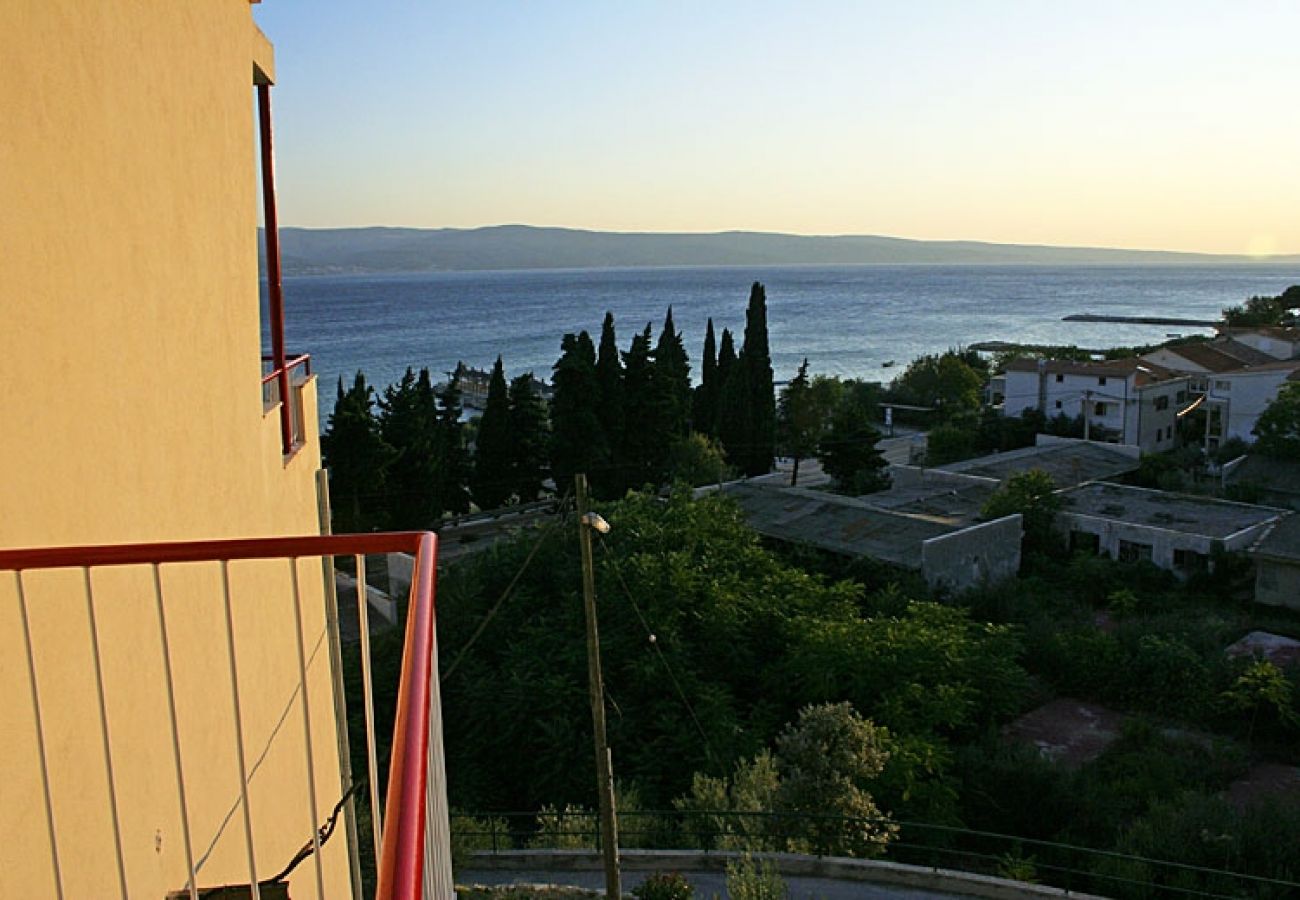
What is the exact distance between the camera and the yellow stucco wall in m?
2.47

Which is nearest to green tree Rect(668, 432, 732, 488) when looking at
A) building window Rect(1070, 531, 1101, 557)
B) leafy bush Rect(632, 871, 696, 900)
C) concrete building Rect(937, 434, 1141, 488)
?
concrete building Rect(937, 434, 1141, 488)

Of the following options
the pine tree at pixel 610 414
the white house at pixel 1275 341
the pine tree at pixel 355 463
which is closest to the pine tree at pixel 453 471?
the pine tree at pixel 355 463

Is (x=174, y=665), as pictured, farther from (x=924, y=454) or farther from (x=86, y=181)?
(x=924, y=454)

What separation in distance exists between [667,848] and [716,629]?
16.9ft

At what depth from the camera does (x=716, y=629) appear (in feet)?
55.2

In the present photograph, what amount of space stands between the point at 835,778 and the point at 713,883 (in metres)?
2.06

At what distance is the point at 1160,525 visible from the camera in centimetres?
2347

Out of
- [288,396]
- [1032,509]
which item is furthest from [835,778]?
[1032,509]

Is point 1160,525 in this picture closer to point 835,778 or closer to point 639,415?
point 639,415

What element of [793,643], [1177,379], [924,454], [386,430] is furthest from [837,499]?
[1177,379]

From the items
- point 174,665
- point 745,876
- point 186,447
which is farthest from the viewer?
point 745,876

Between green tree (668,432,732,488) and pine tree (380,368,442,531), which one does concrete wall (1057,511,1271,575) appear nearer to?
green tree (668,432,732,488)

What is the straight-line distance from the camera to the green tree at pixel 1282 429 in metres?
30.1

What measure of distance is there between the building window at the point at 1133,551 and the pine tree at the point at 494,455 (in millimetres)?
14732
